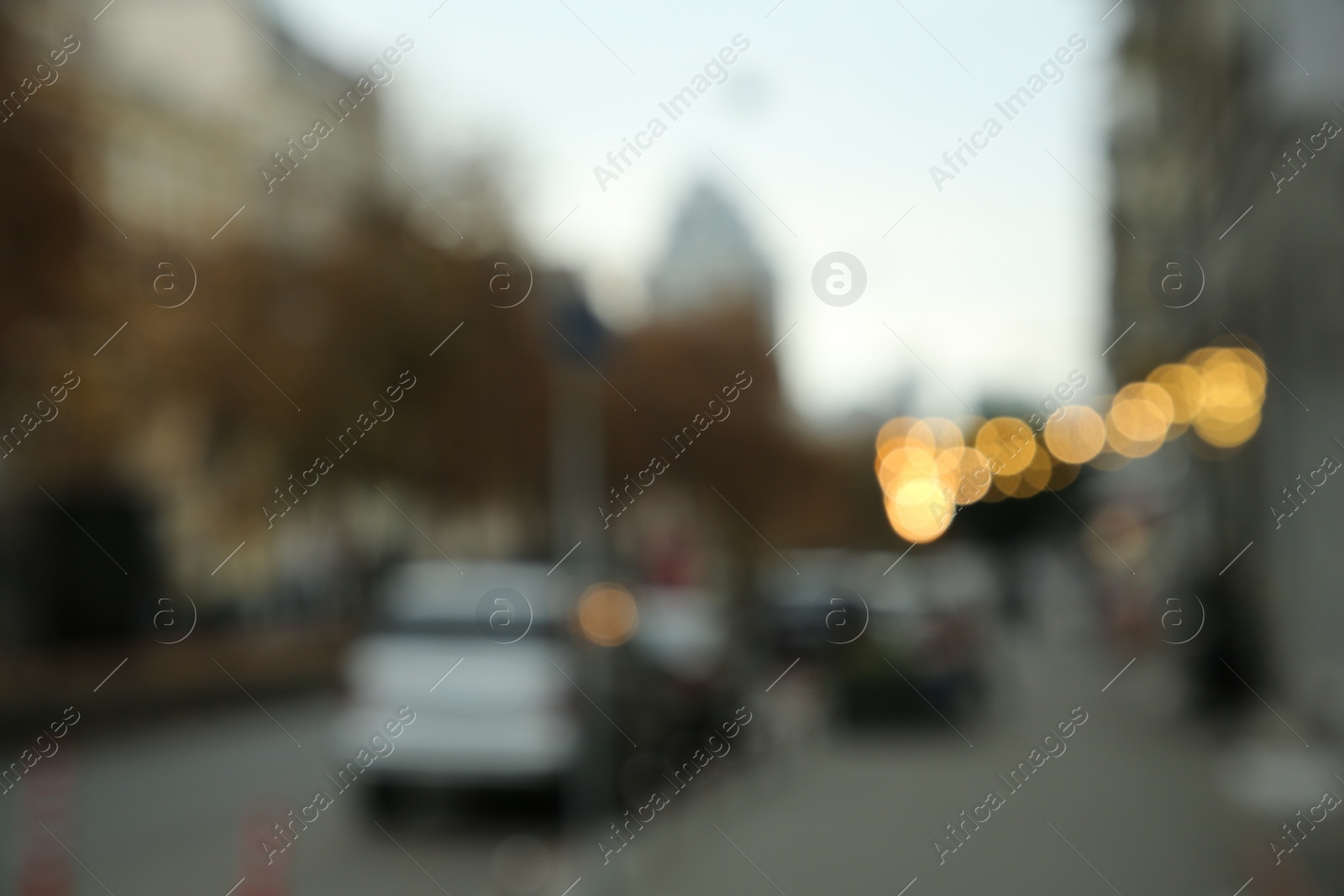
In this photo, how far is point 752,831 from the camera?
11.0m

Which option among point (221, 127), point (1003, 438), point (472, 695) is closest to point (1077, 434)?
point (1003, 438)

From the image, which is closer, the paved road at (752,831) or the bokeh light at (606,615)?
the paved road at (752,831)

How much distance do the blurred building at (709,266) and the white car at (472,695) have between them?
26.1 meters

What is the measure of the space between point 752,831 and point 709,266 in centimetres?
8138

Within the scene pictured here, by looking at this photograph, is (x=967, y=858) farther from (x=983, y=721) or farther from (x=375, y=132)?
(x=375, y=132)

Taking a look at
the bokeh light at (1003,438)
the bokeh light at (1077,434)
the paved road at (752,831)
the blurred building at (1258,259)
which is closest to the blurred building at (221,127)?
the paved road at (752,831)

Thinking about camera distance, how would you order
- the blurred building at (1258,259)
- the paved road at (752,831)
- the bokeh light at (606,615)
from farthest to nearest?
the blurred building at (1258,259) → the bokeh light at (606,615) → the paved road at (752,831)

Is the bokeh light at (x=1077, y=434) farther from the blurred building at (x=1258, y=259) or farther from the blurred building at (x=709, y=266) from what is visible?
the blurred building at (x=709, y=266)

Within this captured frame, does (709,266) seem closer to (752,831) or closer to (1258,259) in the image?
(1258,259)

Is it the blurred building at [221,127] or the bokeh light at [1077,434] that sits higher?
the blurred building at [221,127]

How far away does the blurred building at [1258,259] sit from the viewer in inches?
631

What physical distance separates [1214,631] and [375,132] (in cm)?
1743

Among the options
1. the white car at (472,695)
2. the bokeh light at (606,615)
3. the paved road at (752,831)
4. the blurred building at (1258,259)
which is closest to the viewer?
the paved road at (752,831)

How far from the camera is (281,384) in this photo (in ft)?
90.0
